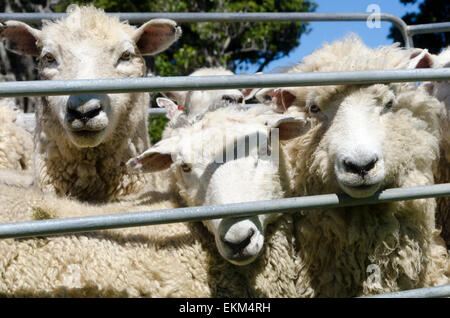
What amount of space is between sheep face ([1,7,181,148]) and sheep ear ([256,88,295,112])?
3.21 ft

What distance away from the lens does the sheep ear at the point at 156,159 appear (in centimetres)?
321

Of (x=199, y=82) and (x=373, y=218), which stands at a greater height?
(x=199, y=82)

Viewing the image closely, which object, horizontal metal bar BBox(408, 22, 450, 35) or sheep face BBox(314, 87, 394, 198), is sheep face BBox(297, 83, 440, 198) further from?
horizontal metal bar BBox(408, 22, 450, 35)

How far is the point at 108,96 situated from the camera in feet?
11.8

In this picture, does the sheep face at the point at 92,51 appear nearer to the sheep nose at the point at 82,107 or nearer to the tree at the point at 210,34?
the sheep nose at the point at 82,107

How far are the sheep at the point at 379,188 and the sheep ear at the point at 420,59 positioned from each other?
46mm

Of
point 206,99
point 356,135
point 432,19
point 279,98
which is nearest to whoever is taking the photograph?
point 356,135

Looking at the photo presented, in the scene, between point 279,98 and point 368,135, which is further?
point 279,98

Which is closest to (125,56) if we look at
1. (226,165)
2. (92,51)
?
(92,51)

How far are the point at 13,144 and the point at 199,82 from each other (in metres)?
2.95

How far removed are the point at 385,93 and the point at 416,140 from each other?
335mm

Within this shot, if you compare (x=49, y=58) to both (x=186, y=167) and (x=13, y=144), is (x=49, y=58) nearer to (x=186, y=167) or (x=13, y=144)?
(x=13, y=144)

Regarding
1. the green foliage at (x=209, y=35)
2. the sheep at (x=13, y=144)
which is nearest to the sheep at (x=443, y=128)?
the sheep at (x=13, y=144)

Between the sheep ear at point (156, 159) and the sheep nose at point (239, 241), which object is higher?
the sheep ear at point (156, 159)
